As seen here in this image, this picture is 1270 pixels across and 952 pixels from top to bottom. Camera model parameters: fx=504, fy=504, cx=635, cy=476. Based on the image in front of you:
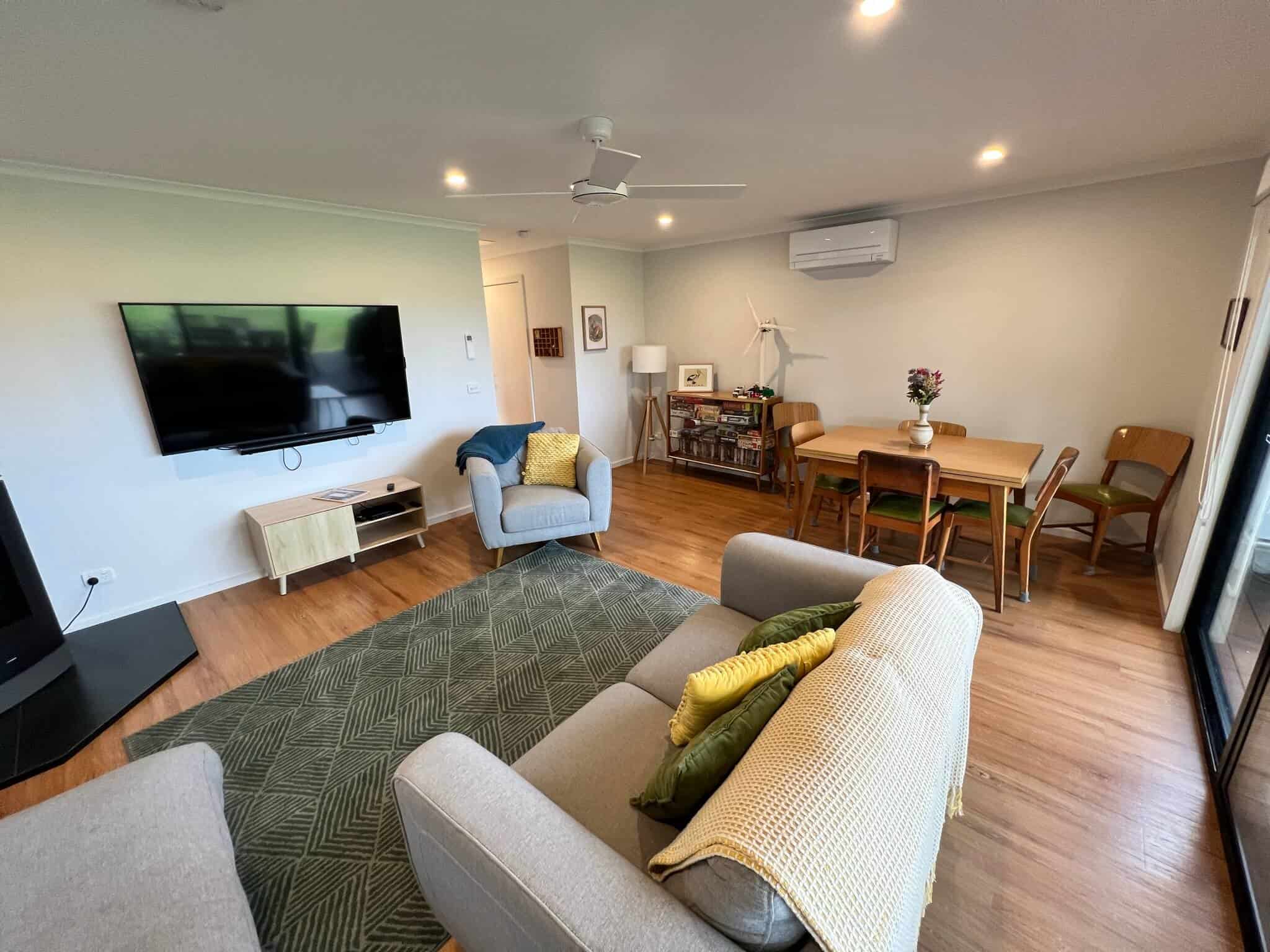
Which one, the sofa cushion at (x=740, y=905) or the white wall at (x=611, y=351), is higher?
the white wall at (x=611, y=351)

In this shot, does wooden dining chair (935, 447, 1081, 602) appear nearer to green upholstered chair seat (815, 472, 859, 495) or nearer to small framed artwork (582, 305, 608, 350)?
green upholstered chair seat (815, 472, 859, 495)

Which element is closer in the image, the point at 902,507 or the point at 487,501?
the point at 902,507

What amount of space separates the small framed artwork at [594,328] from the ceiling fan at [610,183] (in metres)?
2.62

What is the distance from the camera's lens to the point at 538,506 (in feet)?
10.4

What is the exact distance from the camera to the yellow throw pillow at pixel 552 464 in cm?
357

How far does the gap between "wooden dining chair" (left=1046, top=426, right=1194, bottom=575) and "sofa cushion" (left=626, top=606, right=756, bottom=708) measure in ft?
8.34

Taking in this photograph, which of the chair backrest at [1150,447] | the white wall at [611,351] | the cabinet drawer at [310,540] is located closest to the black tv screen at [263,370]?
the cabinet drawer at [310,540]

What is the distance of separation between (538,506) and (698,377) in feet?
8.55

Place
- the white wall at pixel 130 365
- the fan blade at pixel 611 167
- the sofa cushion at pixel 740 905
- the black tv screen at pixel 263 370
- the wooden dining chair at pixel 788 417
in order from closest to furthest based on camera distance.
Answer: the sofa cushion at pixel 740 905, the fan blade at pixel 611 167, the white wall at pixel 130 365, the black tv screen at pixel 263 370, the wooden dining chair at pixel 788 417

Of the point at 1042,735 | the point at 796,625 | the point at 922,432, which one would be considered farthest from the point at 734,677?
the point at 922,432

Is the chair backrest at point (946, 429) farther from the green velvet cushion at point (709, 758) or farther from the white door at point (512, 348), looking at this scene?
the white door at point (512, 348)

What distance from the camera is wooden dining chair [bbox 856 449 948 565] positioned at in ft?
8.47

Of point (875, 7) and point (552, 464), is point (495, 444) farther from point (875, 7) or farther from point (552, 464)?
point (875, 7)

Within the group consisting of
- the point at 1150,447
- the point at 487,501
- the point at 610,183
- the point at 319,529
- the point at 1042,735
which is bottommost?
the point at 1042,735
